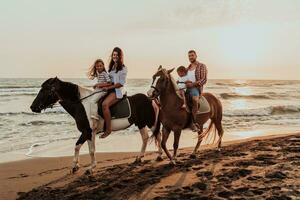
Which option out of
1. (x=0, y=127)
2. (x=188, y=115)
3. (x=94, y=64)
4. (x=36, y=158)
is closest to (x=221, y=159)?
(x=188, y=115)

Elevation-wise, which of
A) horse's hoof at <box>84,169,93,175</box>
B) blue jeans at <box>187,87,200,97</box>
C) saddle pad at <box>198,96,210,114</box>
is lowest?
horse's hoof at <box>84,169,93,175</box>

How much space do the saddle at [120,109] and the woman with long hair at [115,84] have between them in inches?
4.0

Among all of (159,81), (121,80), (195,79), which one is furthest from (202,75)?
(121,80)

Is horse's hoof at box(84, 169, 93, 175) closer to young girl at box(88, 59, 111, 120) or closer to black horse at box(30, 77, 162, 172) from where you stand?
black horse at box(30, 77, 162, 172)

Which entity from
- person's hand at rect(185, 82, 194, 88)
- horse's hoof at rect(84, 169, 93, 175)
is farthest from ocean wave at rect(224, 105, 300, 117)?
horse's hoof at rect(84, 169, 93, 175)

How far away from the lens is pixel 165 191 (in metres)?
6.17

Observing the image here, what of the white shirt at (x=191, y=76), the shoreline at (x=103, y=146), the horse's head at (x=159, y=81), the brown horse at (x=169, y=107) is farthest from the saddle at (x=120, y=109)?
the shoreline at (x=103, y=146)

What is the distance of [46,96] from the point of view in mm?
8305

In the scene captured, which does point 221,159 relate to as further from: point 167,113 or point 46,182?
point 46,182

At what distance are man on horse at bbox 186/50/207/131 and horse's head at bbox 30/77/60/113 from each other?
2.95 metres

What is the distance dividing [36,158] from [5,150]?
1684 millimetres

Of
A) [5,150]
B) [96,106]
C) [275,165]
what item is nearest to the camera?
[275,165]

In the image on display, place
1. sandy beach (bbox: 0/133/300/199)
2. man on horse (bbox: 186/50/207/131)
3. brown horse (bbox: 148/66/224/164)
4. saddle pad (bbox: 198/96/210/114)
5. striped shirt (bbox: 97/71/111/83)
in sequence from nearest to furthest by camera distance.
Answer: sandy beach (bbox: 0/133/300/199) → brown horse (bbox: 148/66/224/164) → striped shirt (bbox: 97/71/111/83) → man on horse (bbox: 186/50/207/131) → saddle pad (bbox: 198/96/210/114)

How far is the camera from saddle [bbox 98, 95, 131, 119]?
334 inches
